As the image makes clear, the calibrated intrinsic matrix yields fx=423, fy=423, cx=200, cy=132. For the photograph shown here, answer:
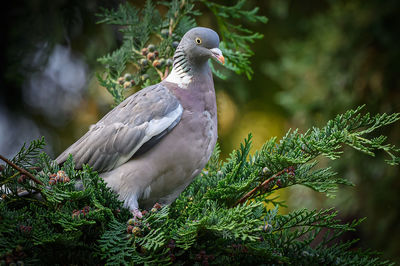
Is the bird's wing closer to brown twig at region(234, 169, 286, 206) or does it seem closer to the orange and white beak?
the orange and white beak

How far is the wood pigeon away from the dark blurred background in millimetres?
985

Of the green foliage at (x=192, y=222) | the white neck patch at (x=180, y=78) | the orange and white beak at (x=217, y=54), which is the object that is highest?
the orange and white beak at (x=217, y=54)

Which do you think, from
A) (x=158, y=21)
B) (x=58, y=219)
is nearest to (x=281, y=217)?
(x=58, y=219)

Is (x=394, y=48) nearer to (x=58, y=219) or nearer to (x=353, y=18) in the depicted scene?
(x=353, y=18)

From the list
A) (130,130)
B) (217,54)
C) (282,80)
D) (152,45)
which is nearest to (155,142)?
(130,130)

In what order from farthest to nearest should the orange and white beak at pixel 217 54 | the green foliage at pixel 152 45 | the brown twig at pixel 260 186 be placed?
the green foliage at pixel 152 45 → the orange and white beak at pixel 217 54 → the brown twig at pixel 260 186

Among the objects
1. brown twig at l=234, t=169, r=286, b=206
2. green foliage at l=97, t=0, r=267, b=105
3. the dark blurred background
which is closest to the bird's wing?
green foliage at l=97, t=0, r=267, b=105

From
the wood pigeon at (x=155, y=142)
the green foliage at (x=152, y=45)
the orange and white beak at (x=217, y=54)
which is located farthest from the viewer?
the green foliage at (x=152, y=45)

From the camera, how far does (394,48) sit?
12.0 feet

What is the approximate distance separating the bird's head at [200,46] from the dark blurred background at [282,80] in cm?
89

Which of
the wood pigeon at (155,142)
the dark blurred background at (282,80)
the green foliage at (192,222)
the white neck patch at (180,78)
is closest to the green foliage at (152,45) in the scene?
the white neck patch at (180,78)

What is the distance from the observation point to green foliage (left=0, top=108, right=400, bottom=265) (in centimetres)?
156

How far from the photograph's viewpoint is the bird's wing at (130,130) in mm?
2260

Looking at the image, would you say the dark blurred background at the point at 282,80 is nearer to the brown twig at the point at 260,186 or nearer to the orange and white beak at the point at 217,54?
the orange and white beak at the point at 217,54
